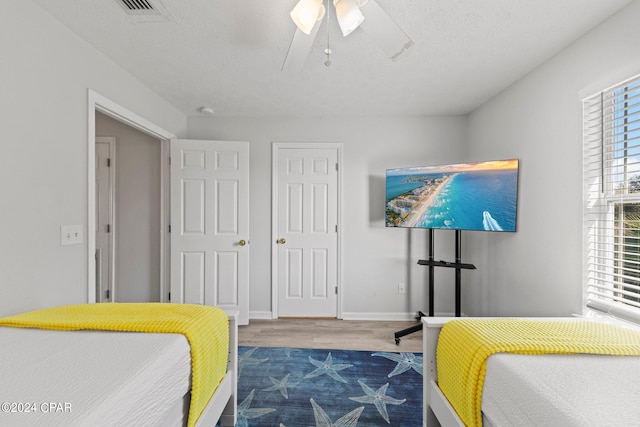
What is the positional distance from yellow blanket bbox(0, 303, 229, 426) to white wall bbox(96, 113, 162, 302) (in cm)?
172

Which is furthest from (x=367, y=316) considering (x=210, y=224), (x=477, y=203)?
(x=210, y=224)

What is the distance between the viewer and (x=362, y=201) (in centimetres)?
317

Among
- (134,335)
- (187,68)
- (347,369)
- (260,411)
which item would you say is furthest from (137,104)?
(347,369)

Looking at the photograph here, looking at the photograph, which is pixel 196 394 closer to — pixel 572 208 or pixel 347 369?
pixel 347 369

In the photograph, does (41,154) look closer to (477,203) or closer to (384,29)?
(384,29)

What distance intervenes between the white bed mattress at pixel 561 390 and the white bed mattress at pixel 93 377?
107 centimetres

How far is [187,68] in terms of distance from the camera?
2123 millimetres

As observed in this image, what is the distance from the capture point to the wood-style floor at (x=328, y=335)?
8.25 feet

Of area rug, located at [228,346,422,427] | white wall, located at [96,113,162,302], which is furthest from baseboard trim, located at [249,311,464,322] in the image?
white wall, located at [96,113,162,302]

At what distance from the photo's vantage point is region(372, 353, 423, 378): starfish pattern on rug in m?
2.12

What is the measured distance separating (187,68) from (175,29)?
18.7 inches

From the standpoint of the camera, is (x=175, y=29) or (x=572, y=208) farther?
(x=572, y=208)

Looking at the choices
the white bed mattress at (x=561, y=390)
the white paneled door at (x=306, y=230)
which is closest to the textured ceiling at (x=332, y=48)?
the white paneled door at (x=306, y=230)

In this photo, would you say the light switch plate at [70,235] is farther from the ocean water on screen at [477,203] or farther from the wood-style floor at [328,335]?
the ocean water on screen at [477,203]
